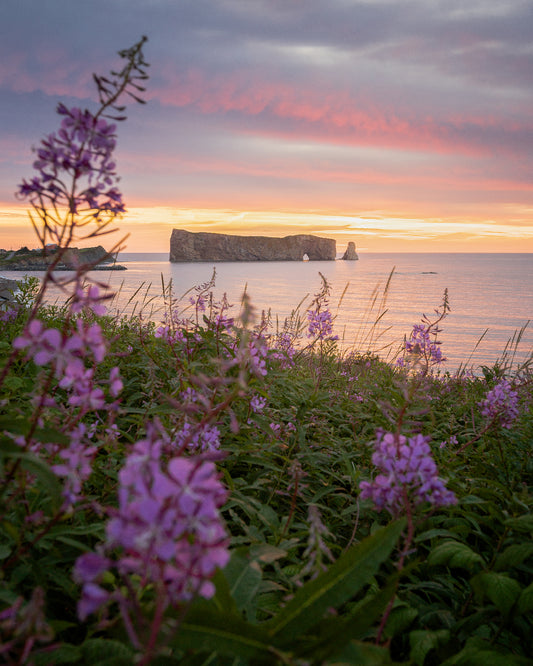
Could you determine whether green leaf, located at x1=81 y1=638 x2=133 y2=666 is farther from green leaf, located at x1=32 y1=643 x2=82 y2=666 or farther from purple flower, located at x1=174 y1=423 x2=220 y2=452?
purple flower, located at x1=174 y1=423 x2=220 y2=452

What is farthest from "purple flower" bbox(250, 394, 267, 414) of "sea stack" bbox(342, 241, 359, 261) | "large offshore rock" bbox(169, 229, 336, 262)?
"sea stack" bbox(342, 241, 359, 261)

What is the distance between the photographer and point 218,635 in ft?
3.45

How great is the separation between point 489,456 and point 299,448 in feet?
4.50

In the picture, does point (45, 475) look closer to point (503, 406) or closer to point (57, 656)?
point (57, 656)

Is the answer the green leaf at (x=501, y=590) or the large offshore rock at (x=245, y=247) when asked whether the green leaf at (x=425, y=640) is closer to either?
the green leaf at (x=501, y=590)

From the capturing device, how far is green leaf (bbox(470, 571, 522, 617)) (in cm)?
168

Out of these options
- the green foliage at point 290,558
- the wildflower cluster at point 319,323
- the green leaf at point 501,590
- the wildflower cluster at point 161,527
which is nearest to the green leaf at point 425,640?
the green foliage at point 290,558

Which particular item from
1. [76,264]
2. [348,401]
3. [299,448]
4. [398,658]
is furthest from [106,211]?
[348,401]

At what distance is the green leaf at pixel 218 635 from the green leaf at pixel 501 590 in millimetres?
1049

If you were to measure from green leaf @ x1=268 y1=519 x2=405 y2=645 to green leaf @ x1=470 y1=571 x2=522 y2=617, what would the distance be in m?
0.67

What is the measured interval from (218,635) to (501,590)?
3.89 feet

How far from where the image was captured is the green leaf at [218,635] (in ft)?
3.39

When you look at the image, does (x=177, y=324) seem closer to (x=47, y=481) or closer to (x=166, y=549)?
(x=47, y=481)

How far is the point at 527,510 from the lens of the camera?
7.65 feet
